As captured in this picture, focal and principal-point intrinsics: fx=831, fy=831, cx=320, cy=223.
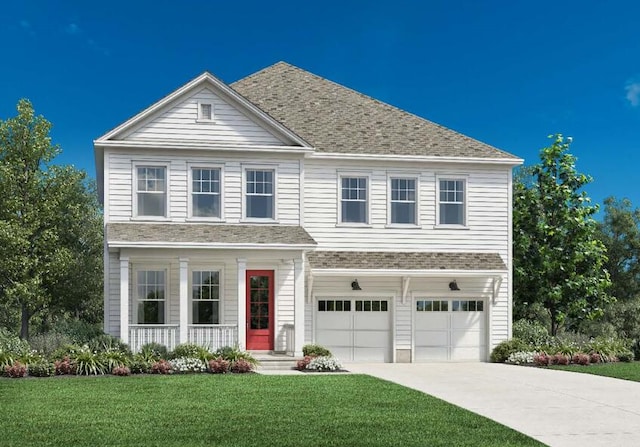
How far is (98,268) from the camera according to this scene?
31.9m

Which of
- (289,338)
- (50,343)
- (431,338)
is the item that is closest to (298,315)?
(289,338)

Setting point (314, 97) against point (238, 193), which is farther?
point (314, 97)

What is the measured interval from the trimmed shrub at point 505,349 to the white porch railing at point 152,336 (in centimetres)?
1021

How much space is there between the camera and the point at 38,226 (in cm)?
2914

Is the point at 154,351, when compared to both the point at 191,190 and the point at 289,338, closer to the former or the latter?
the point at 289,338

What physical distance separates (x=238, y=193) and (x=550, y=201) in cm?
1261

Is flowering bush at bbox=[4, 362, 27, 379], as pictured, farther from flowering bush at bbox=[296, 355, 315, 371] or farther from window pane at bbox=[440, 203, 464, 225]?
window pane at bbox=[440, 203, 464, 225]

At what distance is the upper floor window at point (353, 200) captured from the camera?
2620cm

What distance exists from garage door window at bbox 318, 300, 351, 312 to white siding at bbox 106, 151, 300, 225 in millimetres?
2853

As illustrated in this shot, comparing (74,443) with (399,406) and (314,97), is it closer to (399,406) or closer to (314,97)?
(399,406)

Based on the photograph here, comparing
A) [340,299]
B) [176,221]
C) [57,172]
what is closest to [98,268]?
[57,172]

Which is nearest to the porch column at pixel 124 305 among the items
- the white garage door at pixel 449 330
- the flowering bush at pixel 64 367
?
the flowering bush at pixel 64 367

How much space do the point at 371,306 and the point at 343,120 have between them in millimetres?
6392

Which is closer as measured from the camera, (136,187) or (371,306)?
(136,187)
